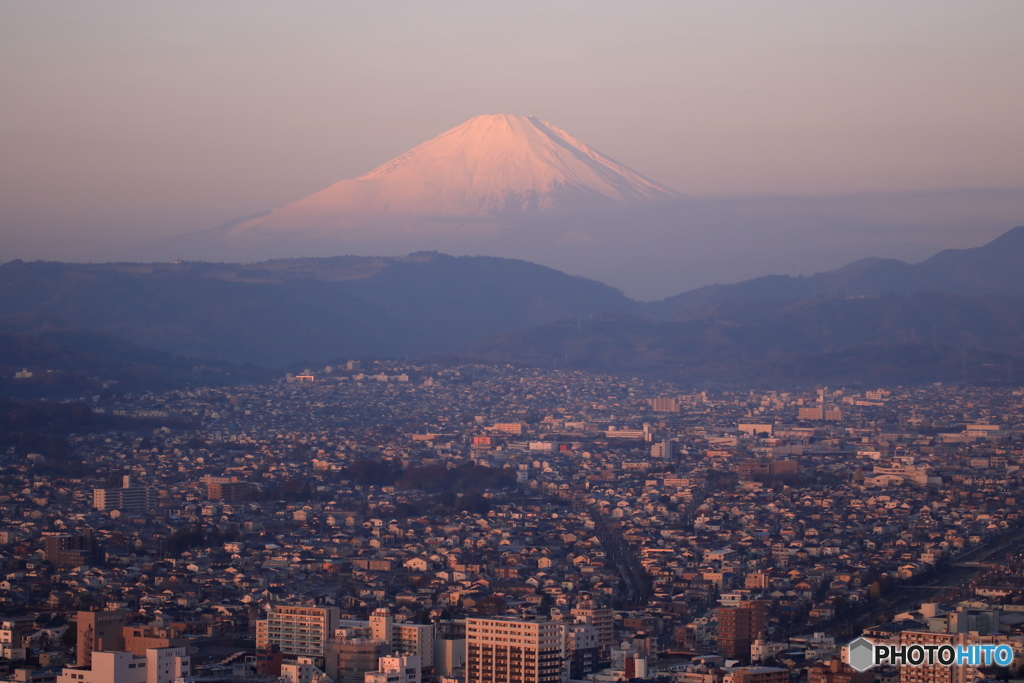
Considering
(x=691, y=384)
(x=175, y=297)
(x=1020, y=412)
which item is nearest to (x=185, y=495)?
(x=1020, y=412)

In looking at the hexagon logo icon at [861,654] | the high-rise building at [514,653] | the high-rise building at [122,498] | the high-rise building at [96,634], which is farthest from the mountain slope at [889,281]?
the high-rise building at [514,653]

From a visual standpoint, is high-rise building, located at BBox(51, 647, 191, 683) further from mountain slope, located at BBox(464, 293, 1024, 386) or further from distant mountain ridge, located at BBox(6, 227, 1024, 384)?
mountain slope, located at BBox(464, 293, 1024, 386)

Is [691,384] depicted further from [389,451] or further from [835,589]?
[835,589]

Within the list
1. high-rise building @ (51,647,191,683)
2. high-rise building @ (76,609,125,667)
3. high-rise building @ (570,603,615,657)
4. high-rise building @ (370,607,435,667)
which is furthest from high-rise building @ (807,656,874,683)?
high-rise building @ (76,609,125,667)

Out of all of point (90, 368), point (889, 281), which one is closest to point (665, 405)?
point (90, 368)

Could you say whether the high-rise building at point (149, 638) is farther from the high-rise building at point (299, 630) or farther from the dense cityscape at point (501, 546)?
the high-rise building at point (299, 630)
